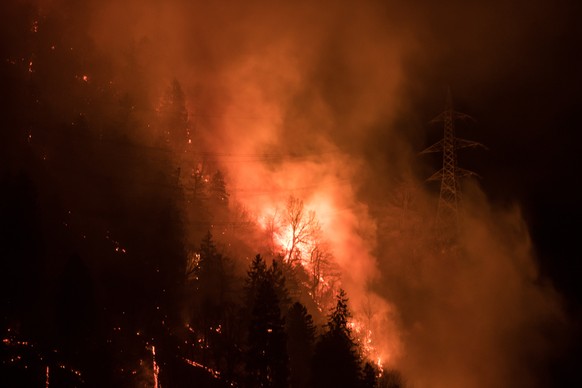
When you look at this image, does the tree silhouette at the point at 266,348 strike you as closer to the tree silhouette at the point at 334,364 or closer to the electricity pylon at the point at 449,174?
the tree silhouette at the point at 334,364

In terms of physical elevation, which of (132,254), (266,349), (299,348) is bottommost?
(266,349)

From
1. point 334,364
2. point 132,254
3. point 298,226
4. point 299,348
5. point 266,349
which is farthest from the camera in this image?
point 298,226

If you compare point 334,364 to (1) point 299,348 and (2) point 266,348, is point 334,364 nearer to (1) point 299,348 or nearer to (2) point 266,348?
(2) point 266,348

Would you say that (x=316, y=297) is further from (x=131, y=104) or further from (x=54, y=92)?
(x=54, y=92)

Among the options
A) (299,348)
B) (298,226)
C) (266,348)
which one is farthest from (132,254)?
(298,226)

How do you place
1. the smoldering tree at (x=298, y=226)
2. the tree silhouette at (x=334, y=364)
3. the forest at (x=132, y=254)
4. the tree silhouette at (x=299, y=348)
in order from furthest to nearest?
the smoldering tree at (x=298, y=226)
the tree silhouette at (x=299, y=348)
the tree silhouette at (x=334, y=364)
the forest at (x=132, y=254)

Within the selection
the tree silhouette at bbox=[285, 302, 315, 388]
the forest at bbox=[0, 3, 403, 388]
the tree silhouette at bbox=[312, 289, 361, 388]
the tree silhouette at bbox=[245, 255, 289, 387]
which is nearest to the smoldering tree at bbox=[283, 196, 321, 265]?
the forest at bbox=[0, 3, 403, 388]

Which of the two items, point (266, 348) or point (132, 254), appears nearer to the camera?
point (266, 348)

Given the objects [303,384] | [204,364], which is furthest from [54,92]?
[303,384]

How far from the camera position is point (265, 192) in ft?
231

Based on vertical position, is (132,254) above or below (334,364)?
above

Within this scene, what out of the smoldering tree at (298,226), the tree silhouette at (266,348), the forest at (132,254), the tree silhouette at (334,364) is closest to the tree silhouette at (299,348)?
the forest at (132,254)

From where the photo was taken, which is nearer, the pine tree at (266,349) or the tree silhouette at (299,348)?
the pine tree at (266,349)

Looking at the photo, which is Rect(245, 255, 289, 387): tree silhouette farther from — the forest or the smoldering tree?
the smoldering tree
